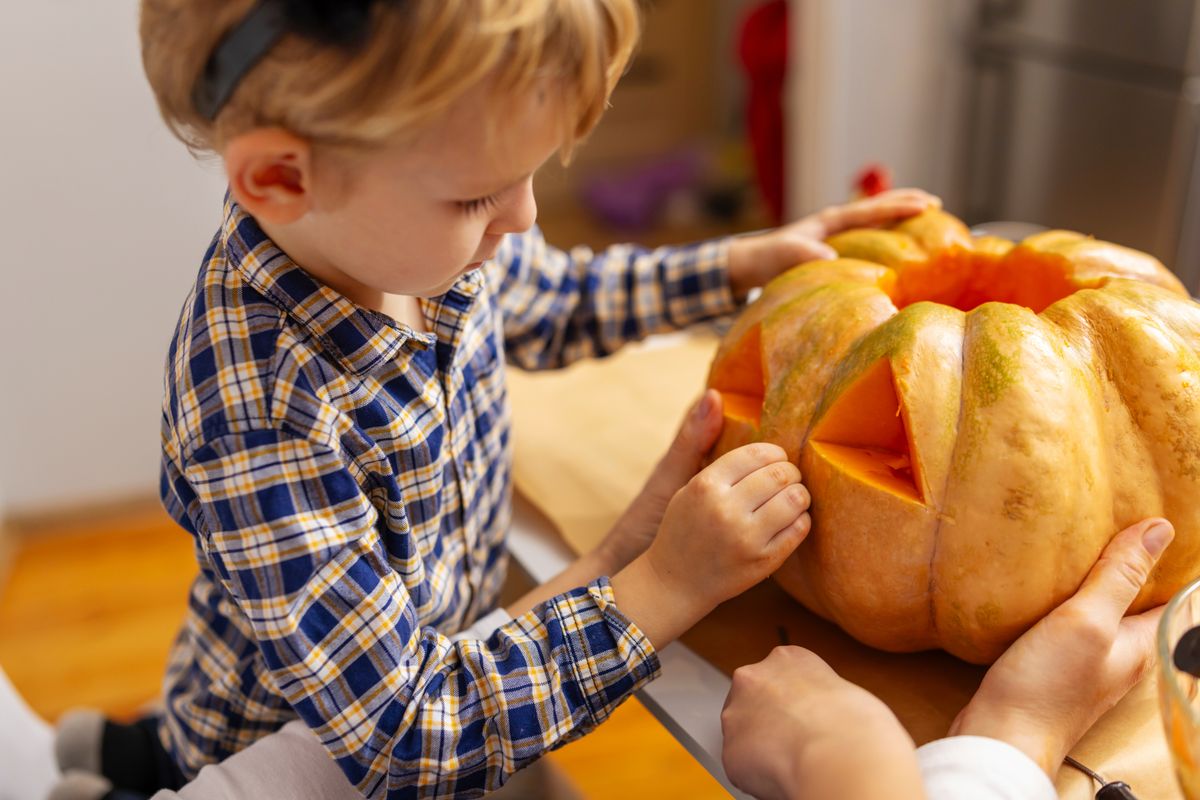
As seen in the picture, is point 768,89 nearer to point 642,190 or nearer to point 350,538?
point 642,190

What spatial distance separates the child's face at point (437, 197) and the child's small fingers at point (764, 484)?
0.19 m

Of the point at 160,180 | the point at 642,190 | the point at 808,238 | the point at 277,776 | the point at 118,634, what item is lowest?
the point at 118,634

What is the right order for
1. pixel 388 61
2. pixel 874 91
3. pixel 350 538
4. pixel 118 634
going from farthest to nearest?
pixel 874 91
pixel 118 634
pixel 350 538
pixel 388 61

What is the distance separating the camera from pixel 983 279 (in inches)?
29.8

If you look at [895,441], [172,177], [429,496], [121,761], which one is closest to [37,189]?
[172,177]

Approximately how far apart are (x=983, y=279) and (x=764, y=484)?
0.25 meters

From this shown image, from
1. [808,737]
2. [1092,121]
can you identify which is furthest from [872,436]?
[1092,121]

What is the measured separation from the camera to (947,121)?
2.01m

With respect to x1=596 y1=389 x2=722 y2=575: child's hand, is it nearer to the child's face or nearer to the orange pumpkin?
the orange pumpkin

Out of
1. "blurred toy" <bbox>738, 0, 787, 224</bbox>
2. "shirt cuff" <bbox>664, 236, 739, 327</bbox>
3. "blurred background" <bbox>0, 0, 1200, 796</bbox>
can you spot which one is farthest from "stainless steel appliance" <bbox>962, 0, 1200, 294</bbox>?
"shirt cuff" <bbox>664, 236, 739, 327</bbox>

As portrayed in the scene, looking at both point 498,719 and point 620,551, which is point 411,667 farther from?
point 620,551

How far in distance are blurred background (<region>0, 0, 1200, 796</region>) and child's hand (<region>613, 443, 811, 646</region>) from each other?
78 cm

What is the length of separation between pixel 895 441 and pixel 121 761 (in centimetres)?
68

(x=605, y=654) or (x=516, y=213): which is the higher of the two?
(x=516, y=213)
